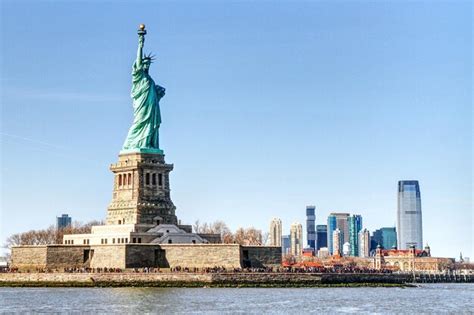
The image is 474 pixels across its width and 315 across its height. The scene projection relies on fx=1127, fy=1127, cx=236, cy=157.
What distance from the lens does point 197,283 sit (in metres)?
104

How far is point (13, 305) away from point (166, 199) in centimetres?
3989

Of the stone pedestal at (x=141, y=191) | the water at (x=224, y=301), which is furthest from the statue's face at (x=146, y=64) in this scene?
the water at (x=224, y=301)

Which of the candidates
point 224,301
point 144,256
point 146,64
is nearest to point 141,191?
point 144,256

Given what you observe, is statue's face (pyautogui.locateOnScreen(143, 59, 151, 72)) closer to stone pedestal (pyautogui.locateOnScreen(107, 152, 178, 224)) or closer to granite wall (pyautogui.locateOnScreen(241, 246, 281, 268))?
stone pedestal (pyautogui.locateOnScreen(107, 152, 178, 224))

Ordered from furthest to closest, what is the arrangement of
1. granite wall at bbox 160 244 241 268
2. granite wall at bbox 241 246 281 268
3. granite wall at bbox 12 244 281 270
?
granite wall at bbox 241 246 281 268 < granite wall at bbox 160 244 241 268 < granite wall at bbox 12 244 281 270

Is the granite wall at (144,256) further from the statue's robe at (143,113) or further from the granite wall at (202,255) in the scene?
the statue's robe at (143,113)

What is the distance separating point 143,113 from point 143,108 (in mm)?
530

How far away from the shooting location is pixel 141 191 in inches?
4587

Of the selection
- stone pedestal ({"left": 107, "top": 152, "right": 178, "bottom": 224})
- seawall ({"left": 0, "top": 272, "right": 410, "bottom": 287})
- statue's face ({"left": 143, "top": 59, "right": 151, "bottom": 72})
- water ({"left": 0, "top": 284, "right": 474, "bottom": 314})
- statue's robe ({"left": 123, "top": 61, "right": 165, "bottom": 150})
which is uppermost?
statue's face ({"left": 143, "top": 59, "right": 151, "bottom": 72})

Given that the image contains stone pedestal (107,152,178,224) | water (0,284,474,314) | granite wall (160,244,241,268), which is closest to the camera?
water (0,284,474,314)

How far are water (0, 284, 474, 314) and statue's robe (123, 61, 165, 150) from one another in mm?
23617

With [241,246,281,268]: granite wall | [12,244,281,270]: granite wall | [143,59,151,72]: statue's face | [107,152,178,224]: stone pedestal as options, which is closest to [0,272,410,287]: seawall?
[12,244,281,270]: granite wall

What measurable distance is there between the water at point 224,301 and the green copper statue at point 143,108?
23.5 m

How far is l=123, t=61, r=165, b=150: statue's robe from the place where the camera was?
11894 centimetres
